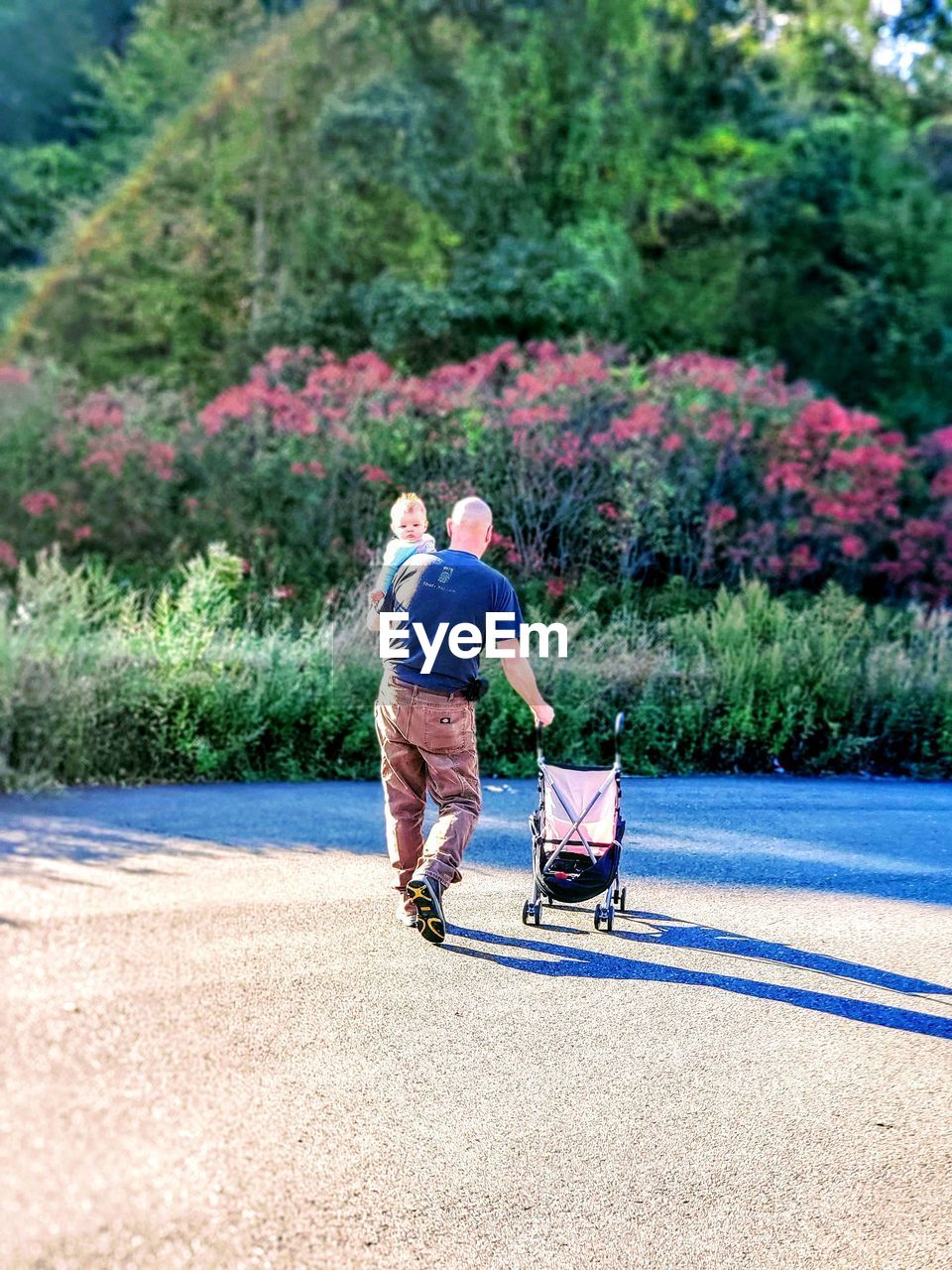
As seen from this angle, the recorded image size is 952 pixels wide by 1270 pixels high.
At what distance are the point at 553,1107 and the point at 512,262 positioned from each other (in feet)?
59.2

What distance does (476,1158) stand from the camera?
3.77m

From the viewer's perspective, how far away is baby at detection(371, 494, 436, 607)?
19.9 feet

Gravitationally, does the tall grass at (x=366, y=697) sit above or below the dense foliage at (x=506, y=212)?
below

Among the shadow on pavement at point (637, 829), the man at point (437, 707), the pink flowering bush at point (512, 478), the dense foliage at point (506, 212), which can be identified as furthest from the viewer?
the dense foliage at point (506, 212)

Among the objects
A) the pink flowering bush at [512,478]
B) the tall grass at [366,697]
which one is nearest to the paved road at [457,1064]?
the tall grass at [366,697]

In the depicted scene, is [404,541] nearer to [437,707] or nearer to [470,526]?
[470,526]

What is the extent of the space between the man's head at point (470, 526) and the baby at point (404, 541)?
29 cm

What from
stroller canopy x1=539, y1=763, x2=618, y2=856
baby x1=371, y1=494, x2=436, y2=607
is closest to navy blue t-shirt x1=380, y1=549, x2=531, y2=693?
baby x1=371, y1=494, x2=436, y2=607

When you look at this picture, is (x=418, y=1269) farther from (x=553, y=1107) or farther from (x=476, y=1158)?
(x=553, y=1107)

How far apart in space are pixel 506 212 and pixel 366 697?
14.8 metres

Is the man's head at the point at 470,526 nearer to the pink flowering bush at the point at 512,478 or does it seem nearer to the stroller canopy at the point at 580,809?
the stroller canopy at the point at 580,809

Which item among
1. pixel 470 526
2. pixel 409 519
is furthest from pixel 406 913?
pixel 409 519

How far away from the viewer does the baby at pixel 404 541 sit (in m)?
6.05

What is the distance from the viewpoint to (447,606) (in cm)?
557
